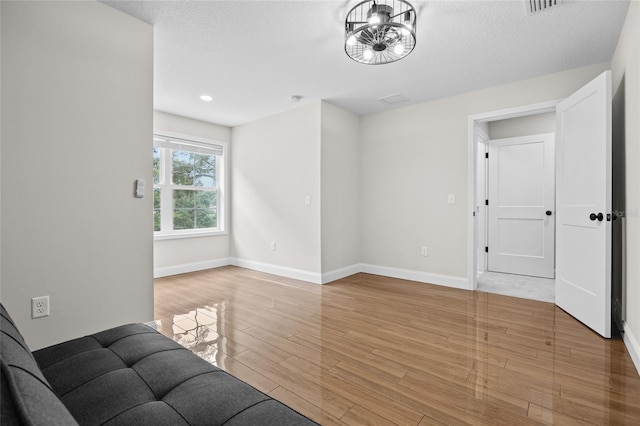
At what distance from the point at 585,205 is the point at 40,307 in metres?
4.16

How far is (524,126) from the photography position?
4.53 metres

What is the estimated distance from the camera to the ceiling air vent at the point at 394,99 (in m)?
3.82

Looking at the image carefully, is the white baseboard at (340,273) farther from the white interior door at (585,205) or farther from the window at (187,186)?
the white interior door at (585,205)

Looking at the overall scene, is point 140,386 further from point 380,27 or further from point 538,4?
point 538,4

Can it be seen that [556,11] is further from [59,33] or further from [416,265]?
[59,33]

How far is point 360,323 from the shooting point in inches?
104

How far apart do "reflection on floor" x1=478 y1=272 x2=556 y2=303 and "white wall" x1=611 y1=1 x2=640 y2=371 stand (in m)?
1.20

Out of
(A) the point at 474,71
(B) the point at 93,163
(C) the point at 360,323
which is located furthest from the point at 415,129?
(B) the point at 93,163

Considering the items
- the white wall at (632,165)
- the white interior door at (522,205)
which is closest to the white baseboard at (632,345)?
the white wall at (632,165)

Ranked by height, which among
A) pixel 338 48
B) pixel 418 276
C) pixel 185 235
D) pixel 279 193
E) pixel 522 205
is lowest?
pixel 418 276

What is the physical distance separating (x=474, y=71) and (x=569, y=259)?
2.07 metres

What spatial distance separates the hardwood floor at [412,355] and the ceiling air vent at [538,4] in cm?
242

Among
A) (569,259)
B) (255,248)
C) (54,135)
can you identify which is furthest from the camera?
(255,248)

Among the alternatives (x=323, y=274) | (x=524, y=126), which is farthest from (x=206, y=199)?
(x=524, y=126)
